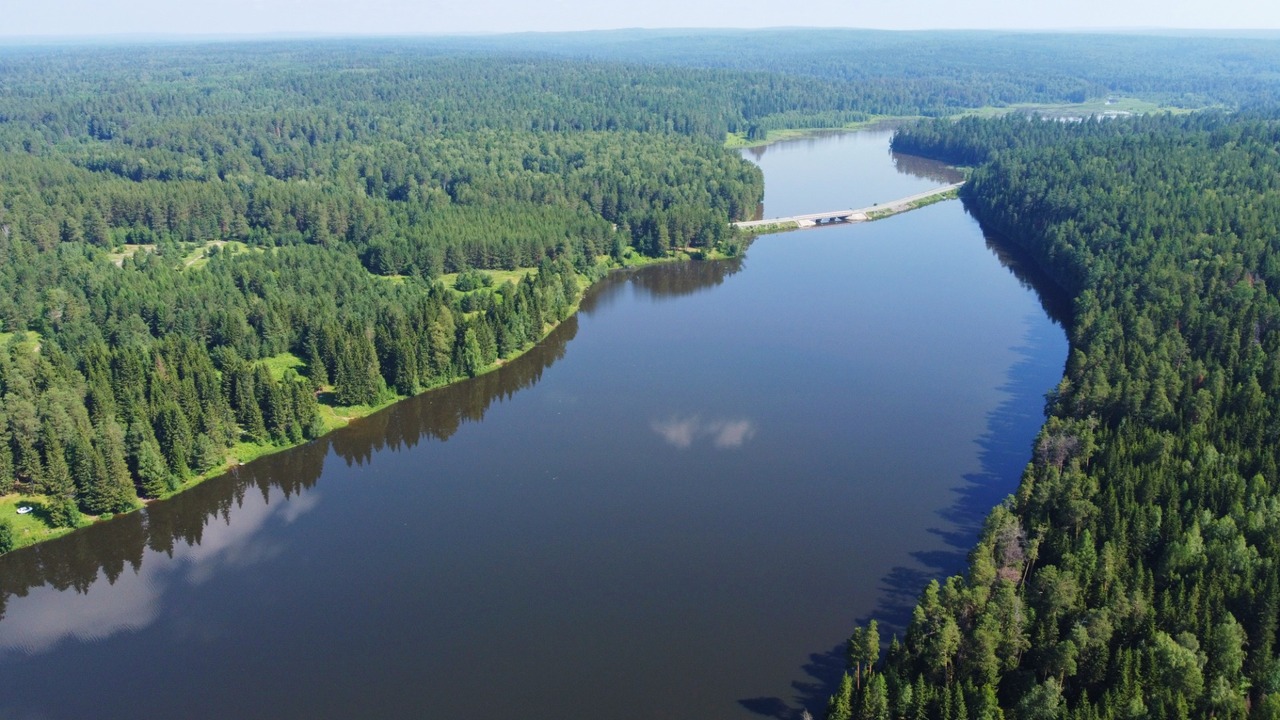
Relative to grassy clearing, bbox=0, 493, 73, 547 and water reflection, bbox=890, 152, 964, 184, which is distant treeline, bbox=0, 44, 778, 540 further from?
water reflection, bbox=890, 152, 964, 184

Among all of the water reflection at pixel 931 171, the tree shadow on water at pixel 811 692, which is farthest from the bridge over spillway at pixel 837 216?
the tree shadow on water at pixel 811 692

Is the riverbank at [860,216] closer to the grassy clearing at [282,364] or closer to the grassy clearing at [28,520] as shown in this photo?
the grassy clearing at [282,364]

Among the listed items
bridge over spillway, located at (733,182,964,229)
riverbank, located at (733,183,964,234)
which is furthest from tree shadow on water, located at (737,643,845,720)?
bridge over spillway, located at (733,182,964,229)

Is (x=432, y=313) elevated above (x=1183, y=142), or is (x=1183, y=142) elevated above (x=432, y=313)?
(x=1183, y=142)

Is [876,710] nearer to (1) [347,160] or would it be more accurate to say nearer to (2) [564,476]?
(2) [564,476]

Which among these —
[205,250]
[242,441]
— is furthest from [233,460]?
[205,250]

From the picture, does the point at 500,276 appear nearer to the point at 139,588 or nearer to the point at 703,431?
the point at 703,431

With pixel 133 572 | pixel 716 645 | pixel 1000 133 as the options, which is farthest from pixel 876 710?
pixel 1000 133
